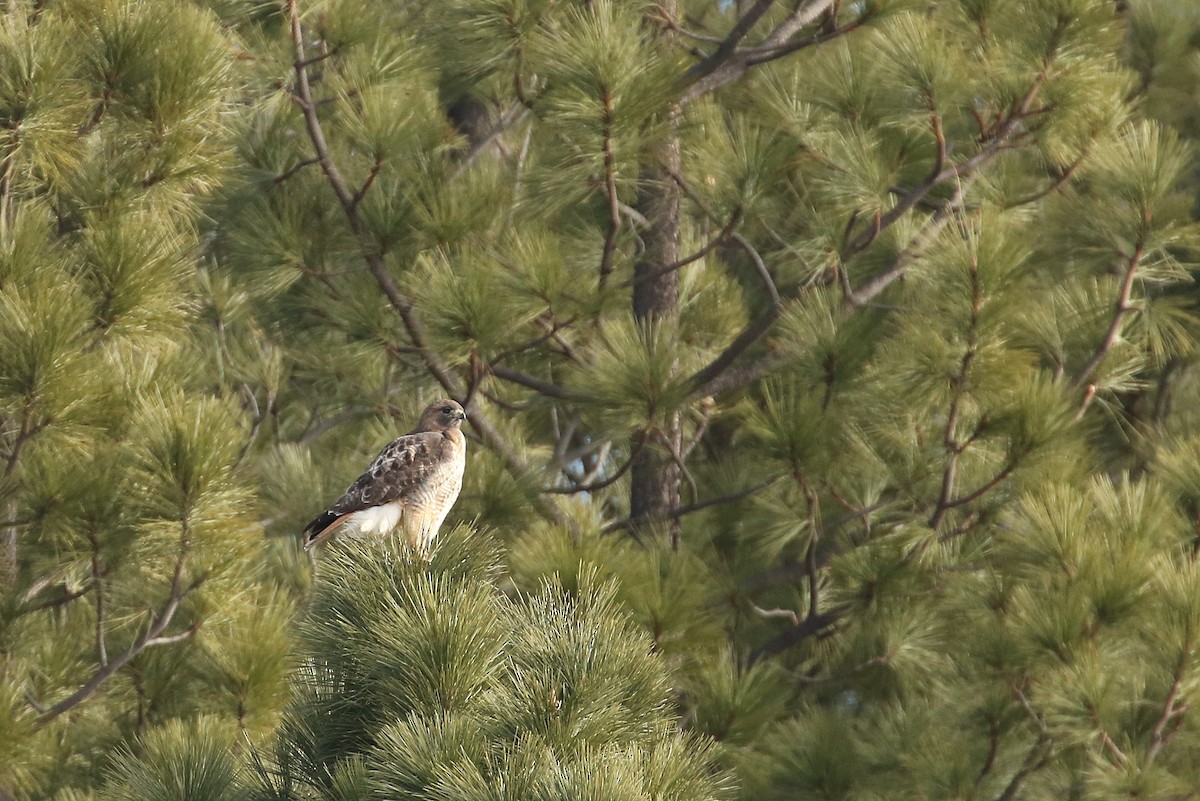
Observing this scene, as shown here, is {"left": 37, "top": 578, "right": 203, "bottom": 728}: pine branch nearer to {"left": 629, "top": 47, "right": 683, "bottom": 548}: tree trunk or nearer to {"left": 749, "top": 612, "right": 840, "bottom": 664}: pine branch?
{"left": 629, "top": 47, "right": 683, "bottom": 548}: tree trunk

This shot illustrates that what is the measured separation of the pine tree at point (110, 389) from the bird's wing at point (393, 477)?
0.97 ft

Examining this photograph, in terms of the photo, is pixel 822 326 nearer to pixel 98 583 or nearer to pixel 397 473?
pixel 397 473

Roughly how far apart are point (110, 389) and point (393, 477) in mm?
907

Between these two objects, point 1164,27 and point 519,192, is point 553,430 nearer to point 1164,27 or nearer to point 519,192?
point 519,192

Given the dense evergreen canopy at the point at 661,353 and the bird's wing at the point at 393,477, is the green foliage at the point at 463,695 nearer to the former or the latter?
the dense evergreen canopy at the point at 661,353

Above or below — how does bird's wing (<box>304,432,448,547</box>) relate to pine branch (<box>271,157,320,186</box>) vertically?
below

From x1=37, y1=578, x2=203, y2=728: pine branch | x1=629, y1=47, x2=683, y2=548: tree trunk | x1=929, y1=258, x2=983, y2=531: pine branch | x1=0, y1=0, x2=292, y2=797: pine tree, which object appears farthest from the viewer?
x1=629, y1=47, x2=683, y2=548: tree trunk

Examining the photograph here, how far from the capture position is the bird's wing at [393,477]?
5.68 metres

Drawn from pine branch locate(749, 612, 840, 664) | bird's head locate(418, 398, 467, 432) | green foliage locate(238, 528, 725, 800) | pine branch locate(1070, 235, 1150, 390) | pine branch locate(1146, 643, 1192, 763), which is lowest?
pine branch locate(749, 612, 840, 664)

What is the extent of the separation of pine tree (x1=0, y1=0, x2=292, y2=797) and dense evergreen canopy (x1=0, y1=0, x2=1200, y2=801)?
0.6 inches

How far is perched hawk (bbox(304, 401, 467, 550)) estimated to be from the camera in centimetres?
569

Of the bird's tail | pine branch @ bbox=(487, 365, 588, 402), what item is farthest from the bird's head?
the bird's tail

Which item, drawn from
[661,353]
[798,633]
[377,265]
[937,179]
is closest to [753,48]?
[937,179]

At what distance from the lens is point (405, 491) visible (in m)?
5.70
